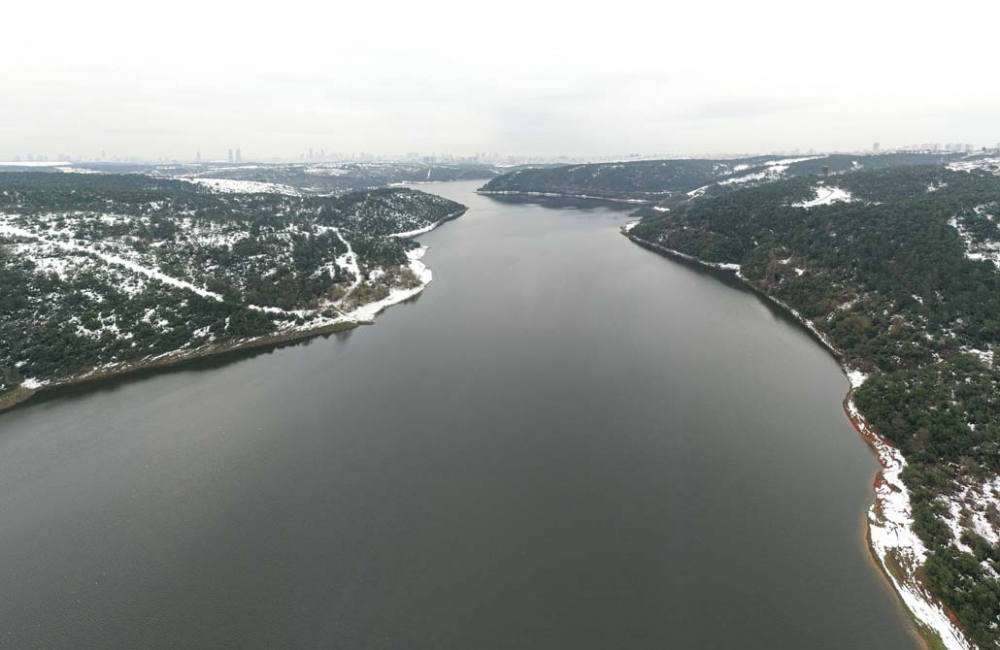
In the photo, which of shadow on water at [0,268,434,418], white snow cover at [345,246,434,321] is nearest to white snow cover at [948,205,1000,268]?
white snow cover at [345,246,434,321]

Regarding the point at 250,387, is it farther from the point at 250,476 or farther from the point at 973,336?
the point at 973,336

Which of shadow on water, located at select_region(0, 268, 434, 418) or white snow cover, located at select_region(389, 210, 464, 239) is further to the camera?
white snow cover, located at select_region(389, 210, 464, 239)

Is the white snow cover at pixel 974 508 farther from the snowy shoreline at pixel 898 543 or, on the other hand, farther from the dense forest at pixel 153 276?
the dense forest at pixel 153 276

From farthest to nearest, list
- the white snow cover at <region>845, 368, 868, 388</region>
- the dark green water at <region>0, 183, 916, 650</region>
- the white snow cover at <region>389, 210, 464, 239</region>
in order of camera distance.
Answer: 1. the white snow cover at <region>389, 210, 464, 239</region>
2. the white snow cover at <region>845, 368, 868, 388</region>
3. the dark green water at <region>0, 183, 916, 650</region>

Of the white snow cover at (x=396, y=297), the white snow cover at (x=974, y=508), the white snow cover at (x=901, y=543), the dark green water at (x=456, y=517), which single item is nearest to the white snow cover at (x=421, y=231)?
the white snow cover at (x=396, y=297)

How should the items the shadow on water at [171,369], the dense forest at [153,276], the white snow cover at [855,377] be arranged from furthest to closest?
the dense forest at [153,276] → the shadow on water at [171,369] → the white snow cover at [855,377]

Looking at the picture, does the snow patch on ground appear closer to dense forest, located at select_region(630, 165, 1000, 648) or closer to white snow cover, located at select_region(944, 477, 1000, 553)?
dense forest, located at select_region(630, 165, 1000, 648)

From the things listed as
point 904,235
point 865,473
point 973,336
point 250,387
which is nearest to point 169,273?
point 250,387
